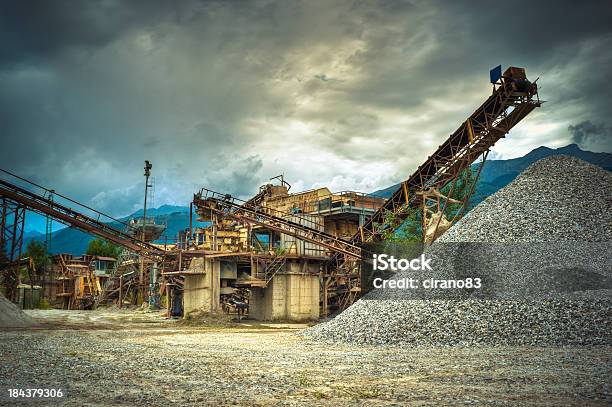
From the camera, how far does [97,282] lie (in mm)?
49219

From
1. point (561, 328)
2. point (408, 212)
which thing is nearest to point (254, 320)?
point (408, 212)

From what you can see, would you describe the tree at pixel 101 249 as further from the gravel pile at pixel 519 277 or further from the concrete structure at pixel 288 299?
the gravel pile at pixel 519 277

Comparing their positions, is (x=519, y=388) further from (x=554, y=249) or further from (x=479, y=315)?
(x=554, y=249)

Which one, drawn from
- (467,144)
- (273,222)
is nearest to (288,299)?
(273,222)

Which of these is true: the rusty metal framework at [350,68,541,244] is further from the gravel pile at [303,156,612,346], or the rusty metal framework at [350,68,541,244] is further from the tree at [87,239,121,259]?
the tree at [87,239,121,259]

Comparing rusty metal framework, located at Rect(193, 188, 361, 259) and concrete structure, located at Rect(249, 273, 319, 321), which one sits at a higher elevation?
rusty metal framework, located at Rect(193, 188, 361, 259)

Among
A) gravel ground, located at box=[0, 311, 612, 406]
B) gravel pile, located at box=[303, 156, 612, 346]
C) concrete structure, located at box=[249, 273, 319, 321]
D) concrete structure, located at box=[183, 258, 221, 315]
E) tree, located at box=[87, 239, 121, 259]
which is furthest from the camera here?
tree, located at box=[87, 239, 121, 259]

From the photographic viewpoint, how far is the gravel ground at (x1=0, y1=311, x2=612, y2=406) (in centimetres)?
737

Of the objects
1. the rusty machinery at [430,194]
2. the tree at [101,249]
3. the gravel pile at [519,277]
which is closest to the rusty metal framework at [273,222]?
the rusty machinery at [430,194]

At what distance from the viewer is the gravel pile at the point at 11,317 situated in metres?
20.3

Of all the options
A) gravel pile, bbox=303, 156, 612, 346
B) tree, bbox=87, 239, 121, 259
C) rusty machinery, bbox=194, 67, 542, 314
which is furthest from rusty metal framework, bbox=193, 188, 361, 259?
tree, bbox=87, 239, 121, 259

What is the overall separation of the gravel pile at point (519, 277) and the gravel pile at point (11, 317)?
11303 mm

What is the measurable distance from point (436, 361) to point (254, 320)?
18.7 metres

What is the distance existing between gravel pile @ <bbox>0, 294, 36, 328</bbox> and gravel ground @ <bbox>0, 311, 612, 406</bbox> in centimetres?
672
